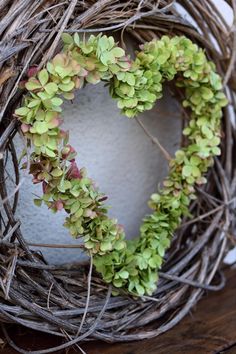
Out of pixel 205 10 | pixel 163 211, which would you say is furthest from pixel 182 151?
pixel 205 10

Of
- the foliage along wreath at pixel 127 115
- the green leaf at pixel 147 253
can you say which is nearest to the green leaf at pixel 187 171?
the foliage along wreath at pixel 127 115

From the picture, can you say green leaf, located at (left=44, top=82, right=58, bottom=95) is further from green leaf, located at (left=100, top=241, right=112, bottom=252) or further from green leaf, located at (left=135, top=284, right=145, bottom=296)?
green leaf, located at (left=135, top=284, right=145, bottom=296)

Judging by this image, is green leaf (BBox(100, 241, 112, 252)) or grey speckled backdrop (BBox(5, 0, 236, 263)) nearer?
green leaf (BBox(100, 241, 112, 252))

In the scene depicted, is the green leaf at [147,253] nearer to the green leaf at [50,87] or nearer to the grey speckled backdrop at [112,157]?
the grey speckled backdrop at [112,157]

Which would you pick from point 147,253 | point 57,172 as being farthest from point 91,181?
point 147,253

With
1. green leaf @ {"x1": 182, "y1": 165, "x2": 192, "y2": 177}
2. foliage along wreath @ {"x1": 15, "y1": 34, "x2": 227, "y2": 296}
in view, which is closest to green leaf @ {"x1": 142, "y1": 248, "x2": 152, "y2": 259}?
foliage along wreath @ {"x1": 15, "y1": 34, "x2": 227, "y2": 296}

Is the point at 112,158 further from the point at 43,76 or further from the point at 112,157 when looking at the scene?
the point at 43,76

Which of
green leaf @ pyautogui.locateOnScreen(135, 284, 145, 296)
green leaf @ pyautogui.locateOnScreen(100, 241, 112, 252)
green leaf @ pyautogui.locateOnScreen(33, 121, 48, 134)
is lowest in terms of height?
green leaf @ pyautogui.locateOnScreen(135, 284, 145, 296)

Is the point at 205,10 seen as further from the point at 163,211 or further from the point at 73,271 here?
the point at 73,271

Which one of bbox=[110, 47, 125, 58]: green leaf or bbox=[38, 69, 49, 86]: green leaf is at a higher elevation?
bbox=[38, 69, 49, 86]: green leaf
